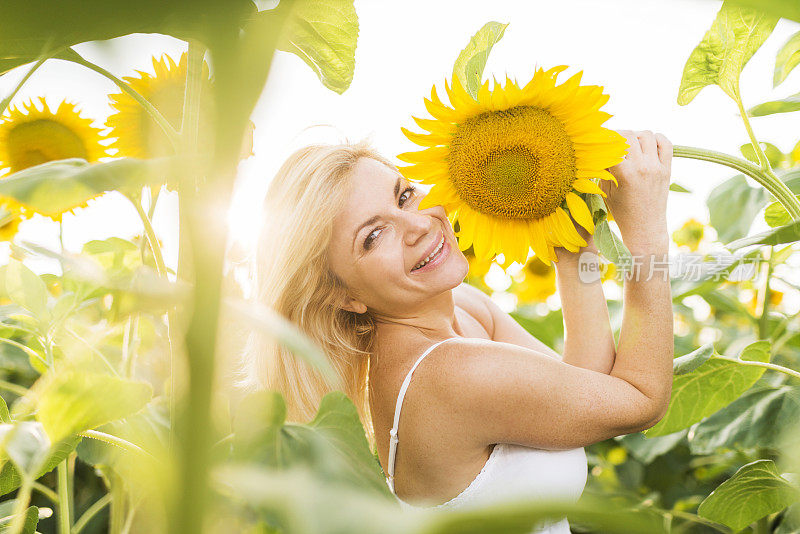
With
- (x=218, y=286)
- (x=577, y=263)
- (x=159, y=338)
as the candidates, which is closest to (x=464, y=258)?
(x=577, y=263)

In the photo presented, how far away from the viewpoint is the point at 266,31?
0.16 meters

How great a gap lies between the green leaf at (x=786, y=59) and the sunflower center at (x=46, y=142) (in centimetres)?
78

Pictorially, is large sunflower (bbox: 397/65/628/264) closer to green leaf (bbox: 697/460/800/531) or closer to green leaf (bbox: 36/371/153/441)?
green leaf (bbox: 697/460/800/531)

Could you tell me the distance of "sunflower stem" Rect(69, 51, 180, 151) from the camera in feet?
1.27

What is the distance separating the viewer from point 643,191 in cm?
76

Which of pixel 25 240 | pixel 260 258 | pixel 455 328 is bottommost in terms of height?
pixel 455 328

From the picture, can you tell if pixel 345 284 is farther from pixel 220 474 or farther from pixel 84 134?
pixel 220 474

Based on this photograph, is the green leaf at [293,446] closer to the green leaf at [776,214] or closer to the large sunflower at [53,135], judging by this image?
the large sunflower at [53,135]

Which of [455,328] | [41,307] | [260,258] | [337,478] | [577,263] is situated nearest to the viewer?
[337,478]

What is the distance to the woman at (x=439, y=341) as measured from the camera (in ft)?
2.50

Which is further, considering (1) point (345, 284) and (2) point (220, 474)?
(1) point (345, 284)

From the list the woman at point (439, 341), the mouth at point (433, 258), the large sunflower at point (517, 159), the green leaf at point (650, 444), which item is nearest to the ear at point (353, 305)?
the woman at point (439, 341)

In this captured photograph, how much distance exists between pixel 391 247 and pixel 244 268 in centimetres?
30

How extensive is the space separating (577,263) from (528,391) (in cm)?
20
